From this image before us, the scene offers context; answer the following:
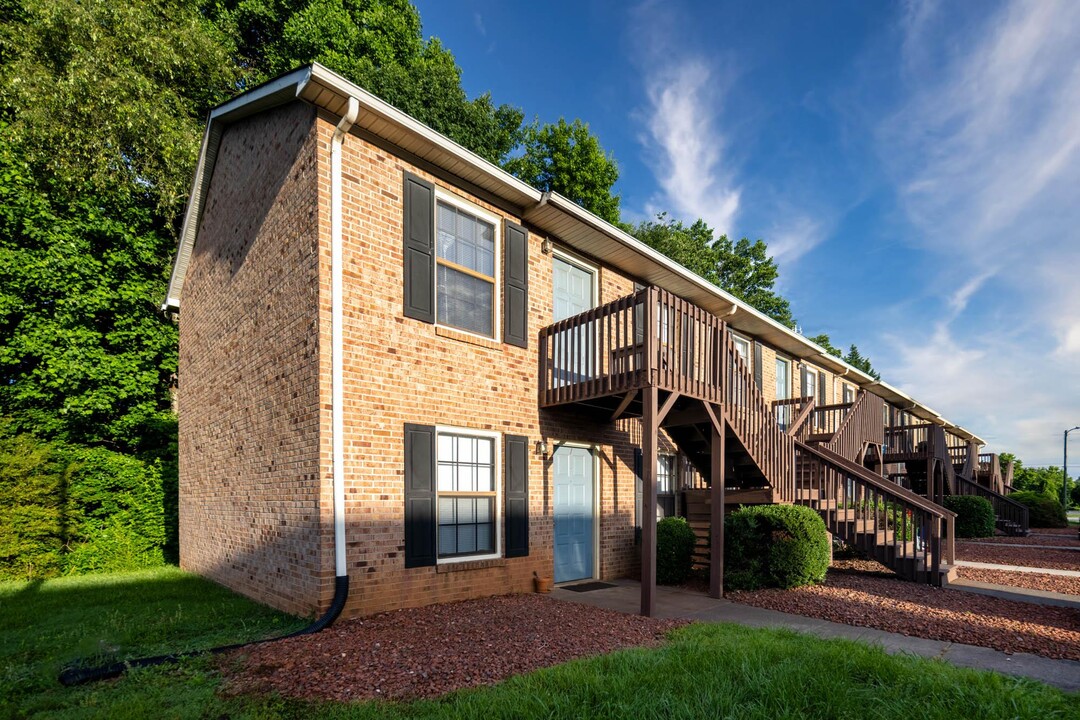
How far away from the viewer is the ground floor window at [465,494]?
7.29 meters

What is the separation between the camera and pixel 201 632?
6.02 meters

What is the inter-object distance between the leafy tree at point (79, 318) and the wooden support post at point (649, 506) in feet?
38.2

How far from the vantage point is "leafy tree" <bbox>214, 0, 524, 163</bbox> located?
19.3 metres

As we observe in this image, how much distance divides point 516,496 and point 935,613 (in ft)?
17.5

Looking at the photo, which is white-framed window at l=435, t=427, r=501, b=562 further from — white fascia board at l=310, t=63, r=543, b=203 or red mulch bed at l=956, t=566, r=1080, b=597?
red mulch bed at l=956, t=566, r=1080, b=597

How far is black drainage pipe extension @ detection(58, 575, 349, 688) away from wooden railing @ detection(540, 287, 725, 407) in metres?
3.79

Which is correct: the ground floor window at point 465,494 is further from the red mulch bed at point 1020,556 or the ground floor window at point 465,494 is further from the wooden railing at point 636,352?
the red mulch bed at point 1020,556

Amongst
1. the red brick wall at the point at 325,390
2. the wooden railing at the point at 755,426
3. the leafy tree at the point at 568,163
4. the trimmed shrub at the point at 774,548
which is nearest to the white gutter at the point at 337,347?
the red brick wall at the point at 325,390

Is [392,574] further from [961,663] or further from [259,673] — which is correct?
[961,663]

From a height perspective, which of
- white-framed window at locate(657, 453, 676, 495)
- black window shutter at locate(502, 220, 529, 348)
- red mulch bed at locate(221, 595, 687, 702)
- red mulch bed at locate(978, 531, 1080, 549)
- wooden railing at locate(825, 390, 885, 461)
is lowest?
red mulch bed at locate(978, 531, 1080, 549)

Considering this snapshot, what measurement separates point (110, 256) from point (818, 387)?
19.5 m

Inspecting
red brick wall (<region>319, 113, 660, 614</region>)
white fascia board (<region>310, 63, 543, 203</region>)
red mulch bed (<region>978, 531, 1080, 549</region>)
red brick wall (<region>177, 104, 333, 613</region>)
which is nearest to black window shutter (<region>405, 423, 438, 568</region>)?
red brick wall (<region>319, 113, 660, 614</region>)

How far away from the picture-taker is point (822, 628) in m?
6.23

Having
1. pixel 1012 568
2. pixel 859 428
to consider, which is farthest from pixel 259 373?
pixel 1012 568
